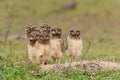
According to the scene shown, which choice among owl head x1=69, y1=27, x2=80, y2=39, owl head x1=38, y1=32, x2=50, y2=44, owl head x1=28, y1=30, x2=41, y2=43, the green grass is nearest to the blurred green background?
the green grass

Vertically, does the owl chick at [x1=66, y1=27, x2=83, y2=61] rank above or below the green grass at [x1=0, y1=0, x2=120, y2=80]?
below

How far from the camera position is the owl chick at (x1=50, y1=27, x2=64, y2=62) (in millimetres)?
10898

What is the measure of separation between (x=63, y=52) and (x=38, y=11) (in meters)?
17.5

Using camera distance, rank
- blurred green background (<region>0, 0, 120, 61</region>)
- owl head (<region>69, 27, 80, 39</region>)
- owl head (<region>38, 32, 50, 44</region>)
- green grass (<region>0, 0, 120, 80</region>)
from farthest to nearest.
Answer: blurred green background (<region>0, 0, 120, 61</region>), green grass (<region>0, 0, 120, 80</region>), owl head (<region>69, 27, 80, 39</region>), owl head (<region>38, 32, 50, 44</region>)

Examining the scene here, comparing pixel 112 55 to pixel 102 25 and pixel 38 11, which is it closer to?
pixel 102 25

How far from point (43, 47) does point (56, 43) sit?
Result: 1.76ft

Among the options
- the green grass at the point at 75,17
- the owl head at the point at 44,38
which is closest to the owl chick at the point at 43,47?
the owl head at the point at 44,38

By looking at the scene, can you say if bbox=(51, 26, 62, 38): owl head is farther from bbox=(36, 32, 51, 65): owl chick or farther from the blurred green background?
the blurred green background

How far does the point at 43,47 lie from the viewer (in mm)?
10500

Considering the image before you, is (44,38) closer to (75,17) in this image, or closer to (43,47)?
(43,47)

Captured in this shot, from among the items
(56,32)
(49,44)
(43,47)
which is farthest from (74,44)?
(43,47)

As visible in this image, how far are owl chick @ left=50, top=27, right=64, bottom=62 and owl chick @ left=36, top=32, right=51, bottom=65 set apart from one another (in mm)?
395

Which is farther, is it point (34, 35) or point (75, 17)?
point (75, 17)

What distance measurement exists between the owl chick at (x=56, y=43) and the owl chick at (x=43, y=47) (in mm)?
395
